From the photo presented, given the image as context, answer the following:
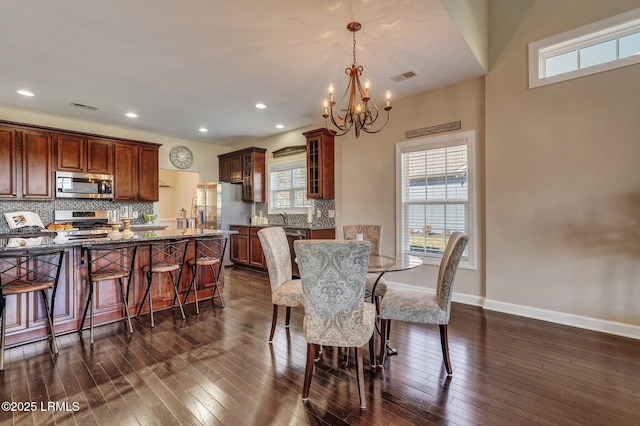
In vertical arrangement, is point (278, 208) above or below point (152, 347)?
above

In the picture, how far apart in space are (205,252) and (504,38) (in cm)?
475

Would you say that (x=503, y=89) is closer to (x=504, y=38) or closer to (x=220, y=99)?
(x=504, y=38)

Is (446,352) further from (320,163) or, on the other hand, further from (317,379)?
(320,163)

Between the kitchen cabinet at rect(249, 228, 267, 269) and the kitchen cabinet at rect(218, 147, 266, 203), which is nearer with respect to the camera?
the kitchen cabinet at rect(249, 228, 267, 269)

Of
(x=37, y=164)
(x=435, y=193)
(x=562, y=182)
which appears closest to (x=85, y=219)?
(x=37, y=164)

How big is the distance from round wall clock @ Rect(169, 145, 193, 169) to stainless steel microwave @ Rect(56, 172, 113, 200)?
4.69 ft

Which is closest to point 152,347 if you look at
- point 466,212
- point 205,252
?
point 205,252

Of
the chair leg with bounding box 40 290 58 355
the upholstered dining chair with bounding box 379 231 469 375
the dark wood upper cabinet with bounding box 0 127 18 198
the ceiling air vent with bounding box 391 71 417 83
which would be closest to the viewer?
the upholstered dining chair with bounding box 379 231 469 375

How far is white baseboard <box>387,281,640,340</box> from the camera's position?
2.90 meters

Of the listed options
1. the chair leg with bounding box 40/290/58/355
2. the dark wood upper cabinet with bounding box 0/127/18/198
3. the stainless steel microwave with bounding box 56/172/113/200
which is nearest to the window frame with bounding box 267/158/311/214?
the stainless steel microwave with bounding box 56/172/113/200

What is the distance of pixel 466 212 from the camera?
3.96 m

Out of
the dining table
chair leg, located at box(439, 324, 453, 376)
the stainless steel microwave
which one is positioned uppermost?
the stainless steel microwave

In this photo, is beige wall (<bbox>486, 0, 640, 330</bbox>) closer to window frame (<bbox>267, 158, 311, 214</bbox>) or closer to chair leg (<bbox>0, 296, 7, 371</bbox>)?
window frame (<bbox>267, 158, 311, 214</bbox>)

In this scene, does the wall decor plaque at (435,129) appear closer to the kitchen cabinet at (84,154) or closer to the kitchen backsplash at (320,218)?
the kitchen backsplash at (320,218)
